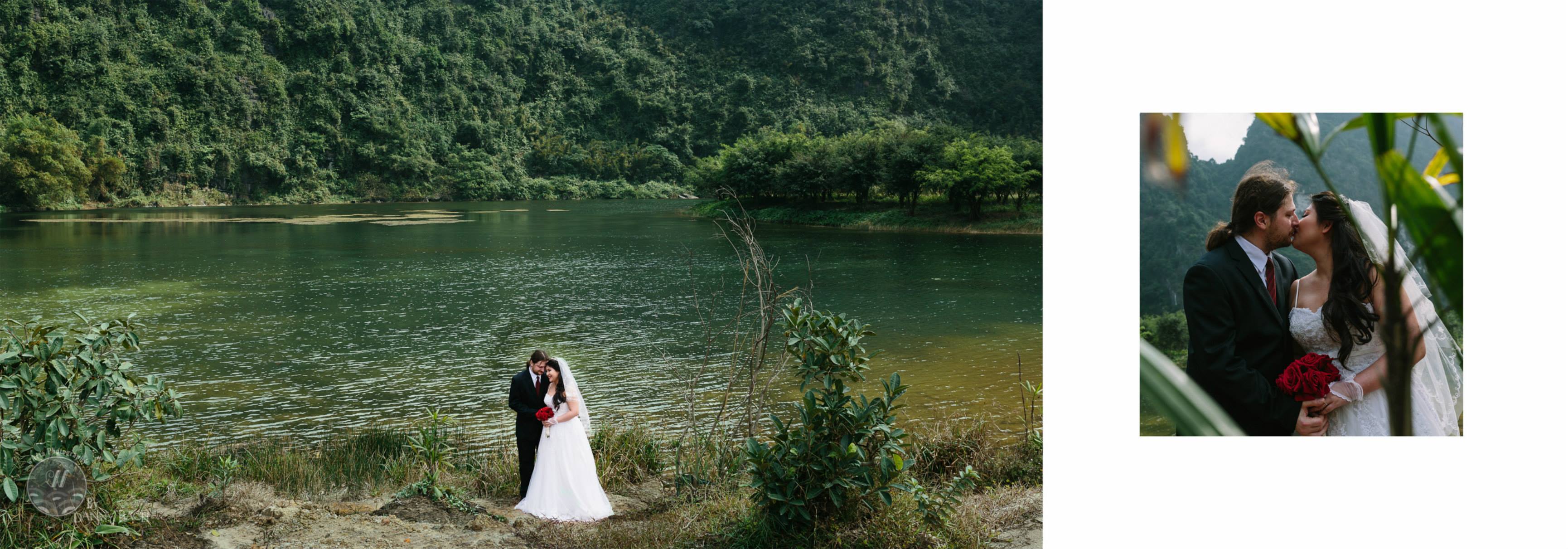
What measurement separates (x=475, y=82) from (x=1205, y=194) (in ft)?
214

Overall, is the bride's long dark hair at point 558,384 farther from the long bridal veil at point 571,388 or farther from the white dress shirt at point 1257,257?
the white dress shirt at point 1257,257

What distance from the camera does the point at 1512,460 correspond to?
274cm

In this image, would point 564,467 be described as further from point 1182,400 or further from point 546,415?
point 1182,400

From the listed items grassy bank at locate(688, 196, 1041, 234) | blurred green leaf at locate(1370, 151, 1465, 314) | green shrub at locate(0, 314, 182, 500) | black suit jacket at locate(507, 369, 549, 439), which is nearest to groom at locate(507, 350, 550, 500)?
black suit jacket at locate(507, 369, 549, 439)

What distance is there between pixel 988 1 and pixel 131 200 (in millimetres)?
50976

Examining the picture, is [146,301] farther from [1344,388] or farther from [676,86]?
[676,86]

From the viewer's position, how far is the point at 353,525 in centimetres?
321

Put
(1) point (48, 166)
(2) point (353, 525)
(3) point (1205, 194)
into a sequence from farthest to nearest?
(1) point (48, 166) < (2) point (353, 525) < (3) point (1205, 194)

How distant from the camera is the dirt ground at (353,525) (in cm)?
298

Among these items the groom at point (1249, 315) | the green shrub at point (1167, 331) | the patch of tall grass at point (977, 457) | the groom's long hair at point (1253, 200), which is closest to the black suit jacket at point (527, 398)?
the patch of tall grass at point (977, 457)

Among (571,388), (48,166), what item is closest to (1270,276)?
(571,388)

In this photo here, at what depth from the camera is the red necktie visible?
102 inches

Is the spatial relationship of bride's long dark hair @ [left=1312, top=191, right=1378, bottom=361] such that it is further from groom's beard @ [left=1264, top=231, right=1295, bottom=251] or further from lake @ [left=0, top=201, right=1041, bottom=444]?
lake @ [left=0, top=201, right=1041, bottom=444]

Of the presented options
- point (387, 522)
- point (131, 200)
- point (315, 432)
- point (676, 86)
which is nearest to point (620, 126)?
point (676, 86)
